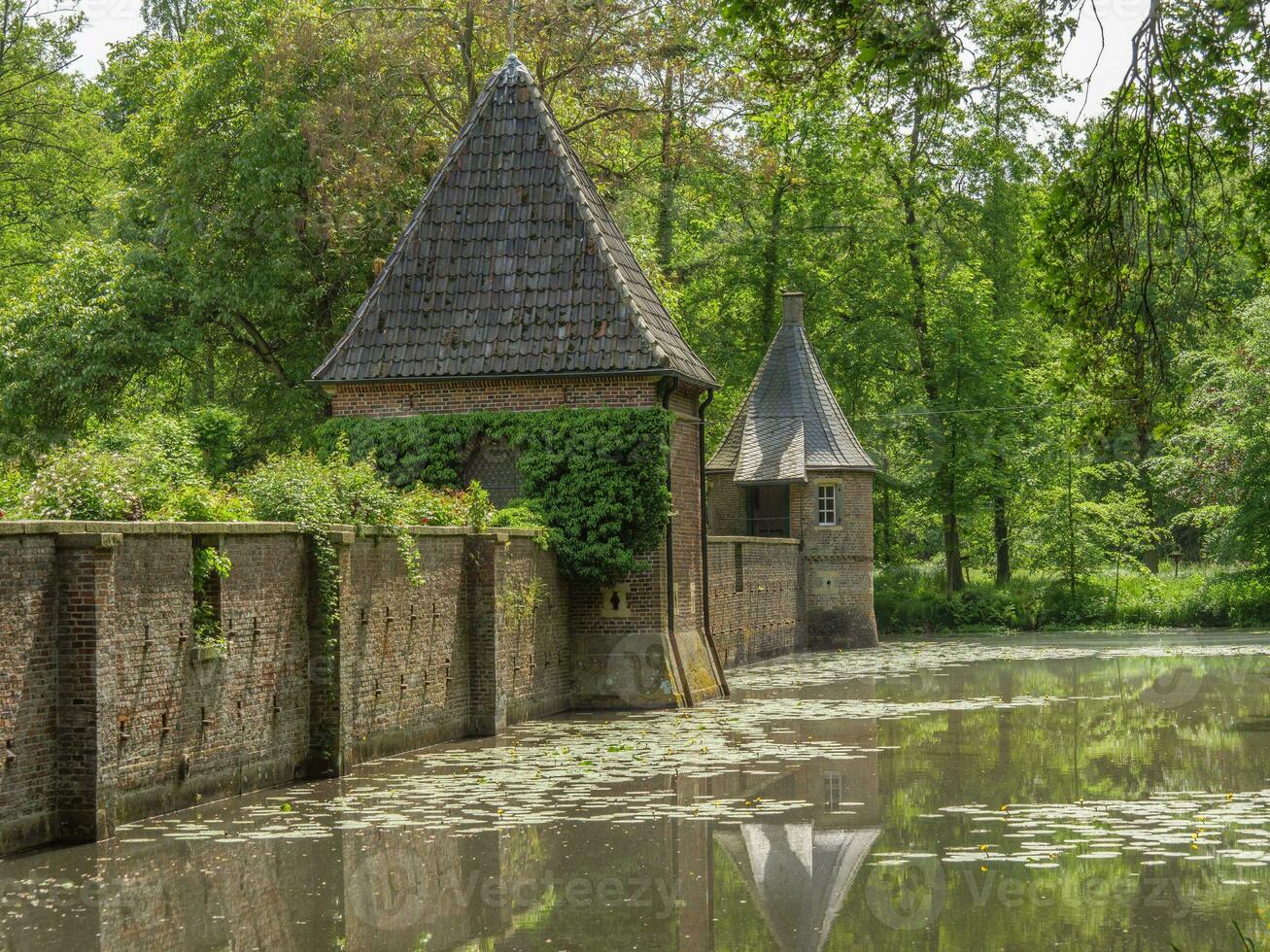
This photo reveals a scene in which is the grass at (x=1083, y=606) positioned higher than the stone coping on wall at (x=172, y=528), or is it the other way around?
the stone coping on wall at (x=172, y=528)

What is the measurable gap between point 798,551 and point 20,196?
21.7 meters

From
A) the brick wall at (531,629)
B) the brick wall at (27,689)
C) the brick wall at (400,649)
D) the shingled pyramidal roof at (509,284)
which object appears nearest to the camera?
the brick wall at (27,689)

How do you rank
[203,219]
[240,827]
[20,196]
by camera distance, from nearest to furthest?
1. [240,827]
2. [203,219]
3. [20,196]

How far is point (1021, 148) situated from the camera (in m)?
42.3

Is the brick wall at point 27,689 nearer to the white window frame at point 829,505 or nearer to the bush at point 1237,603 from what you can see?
the white window frame at point 829,505

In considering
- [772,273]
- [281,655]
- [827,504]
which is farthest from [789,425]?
[281,655]

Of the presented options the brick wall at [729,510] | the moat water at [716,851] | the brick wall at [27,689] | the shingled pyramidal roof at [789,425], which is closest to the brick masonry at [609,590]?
the moat water at [716,851]

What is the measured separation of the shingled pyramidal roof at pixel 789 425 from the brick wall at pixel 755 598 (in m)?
1.97

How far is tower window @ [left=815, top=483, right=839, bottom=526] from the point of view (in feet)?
120

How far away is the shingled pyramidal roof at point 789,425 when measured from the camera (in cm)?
3638

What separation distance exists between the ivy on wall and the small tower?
50.4 feet

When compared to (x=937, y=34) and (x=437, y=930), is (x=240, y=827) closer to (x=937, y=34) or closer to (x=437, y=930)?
(x=437, y=930)

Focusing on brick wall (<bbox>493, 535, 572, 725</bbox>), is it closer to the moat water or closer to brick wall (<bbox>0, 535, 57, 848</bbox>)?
the moat water

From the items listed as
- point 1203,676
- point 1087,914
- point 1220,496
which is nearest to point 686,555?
point 1203,676
